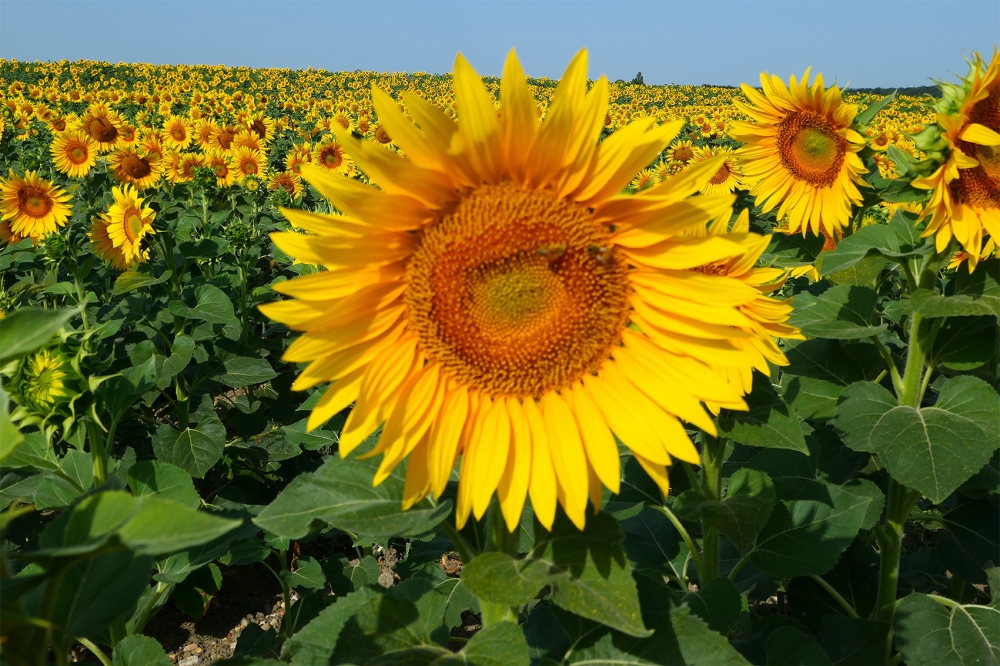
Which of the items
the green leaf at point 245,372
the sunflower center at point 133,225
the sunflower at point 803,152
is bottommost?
the green leaf at point 245,372

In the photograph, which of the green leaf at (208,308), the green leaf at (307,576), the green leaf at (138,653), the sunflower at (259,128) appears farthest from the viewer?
the sunflower at (259,128)

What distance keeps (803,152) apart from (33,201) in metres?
5.47

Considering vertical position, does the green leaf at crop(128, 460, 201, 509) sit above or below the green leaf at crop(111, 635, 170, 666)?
above

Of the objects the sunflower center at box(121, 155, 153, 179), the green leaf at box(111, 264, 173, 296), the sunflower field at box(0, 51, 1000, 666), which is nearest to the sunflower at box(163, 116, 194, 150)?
the sunflower center at box(121, 155, 153, 179)

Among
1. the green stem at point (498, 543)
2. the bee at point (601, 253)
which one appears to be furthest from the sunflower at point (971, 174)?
the green stem at point (498, 543)

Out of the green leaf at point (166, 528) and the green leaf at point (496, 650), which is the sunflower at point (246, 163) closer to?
the green leaf at point (496, 650)

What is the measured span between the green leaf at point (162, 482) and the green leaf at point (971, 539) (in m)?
2.19

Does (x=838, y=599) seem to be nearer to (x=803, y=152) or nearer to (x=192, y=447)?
(x=803, y=152)

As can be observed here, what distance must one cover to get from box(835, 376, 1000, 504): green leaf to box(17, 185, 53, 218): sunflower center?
5.86 m

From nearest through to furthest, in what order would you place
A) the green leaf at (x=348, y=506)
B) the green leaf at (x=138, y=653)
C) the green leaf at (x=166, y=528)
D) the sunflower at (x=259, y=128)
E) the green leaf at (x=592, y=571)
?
the green leaf at (x=166, y=528) < the green leaf at (x=592, y=571) < the green leaf at (x=348, y=506) < the green leaf at (x=138, y=653) < the sunflower at (x=259, y=128)

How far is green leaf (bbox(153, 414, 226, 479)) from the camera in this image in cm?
311

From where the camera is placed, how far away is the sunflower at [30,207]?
18.0 ft

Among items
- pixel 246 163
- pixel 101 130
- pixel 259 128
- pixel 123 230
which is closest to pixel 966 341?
pixel 123 230

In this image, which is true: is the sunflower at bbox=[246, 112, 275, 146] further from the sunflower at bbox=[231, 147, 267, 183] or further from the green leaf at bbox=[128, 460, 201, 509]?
the green leaf at bbox=[128, 460, 201, 509]
